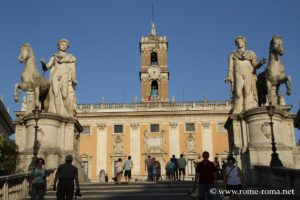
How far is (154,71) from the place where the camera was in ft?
193

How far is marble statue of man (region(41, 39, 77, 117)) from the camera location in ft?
58.2

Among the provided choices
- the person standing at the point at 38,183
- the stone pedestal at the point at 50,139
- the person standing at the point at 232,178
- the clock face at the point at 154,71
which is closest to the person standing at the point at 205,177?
the person standing at the point at 232,178

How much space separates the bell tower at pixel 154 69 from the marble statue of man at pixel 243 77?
3865 centimetres

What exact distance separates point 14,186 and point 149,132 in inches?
1435

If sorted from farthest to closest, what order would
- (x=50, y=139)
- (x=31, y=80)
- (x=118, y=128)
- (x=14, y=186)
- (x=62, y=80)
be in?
(x=118, y=128), (x=62, y=80), (x=31, y=80), (x=50, y=139), (x=14, y=186)

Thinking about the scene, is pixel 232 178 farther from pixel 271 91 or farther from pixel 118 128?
pixel 118 128

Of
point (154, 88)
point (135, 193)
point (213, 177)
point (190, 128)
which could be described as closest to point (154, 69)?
point (154, 88)

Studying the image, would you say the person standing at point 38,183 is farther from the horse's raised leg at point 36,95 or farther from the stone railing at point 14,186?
the horse's raised leg at point 36,95

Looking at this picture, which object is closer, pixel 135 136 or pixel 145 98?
pixel 135 136

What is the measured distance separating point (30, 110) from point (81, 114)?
30.8 metres

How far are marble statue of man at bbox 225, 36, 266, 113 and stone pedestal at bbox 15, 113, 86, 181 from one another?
7.56 metres

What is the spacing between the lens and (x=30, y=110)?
1762 centimetres

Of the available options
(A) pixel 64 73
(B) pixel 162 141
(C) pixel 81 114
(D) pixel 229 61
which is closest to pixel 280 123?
(D) pixel 229 61

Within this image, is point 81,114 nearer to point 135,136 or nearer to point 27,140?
point 135,136
